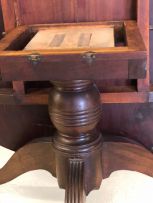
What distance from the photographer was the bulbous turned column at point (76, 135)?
3.33 ft

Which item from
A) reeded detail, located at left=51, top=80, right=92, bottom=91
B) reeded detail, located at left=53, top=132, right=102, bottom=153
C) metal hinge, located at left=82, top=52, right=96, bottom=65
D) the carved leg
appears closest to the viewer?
Result: metal hinge, located at left=82, top=52, right=96, bottom=65

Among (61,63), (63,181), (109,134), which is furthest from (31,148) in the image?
(61,63)

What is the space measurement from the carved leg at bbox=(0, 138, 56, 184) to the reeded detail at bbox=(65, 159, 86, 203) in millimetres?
121

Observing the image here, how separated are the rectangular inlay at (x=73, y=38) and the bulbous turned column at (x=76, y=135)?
0.12 meters

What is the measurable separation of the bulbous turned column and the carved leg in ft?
0.23

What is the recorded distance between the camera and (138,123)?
1.28 meters

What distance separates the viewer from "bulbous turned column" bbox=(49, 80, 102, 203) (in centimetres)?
102

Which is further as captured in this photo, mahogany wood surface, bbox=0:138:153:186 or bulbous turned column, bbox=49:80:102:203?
mahogany wood surface, bbox=0:138:153:186

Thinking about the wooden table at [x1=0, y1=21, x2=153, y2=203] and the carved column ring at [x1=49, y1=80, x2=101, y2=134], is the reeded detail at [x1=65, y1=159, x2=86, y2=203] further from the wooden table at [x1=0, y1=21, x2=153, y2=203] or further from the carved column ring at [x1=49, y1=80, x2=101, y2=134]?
the carved column ring at [x1=49, y1=80, x2=101, y2=134]

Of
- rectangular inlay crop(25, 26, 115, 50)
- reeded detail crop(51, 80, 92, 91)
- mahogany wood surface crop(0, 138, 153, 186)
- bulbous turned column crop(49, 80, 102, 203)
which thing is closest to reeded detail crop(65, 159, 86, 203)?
bulbous turned column crop(49, 80, 102, 203)

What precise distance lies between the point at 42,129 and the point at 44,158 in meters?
0.15

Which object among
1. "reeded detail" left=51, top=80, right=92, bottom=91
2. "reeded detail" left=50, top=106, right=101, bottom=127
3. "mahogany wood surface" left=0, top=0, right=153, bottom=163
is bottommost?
"mahogany wood surface" left=0, top=0, right=153, bottom=163

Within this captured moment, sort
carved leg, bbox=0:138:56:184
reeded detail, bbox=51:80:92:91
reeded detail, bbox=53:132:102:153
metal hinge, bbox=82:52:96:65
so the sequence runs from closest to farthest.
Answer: metal hinge, bbox=82:52:96:65 < reeded detail, bbox=51:80:92:91 < reeded detail, bbox=53:132:102:153 < carved leg, bbox=0:138:56:184

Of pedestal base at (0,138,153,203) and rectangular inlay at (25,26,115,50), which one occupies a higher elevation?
rectangular inlay at (25,26,115,50)
